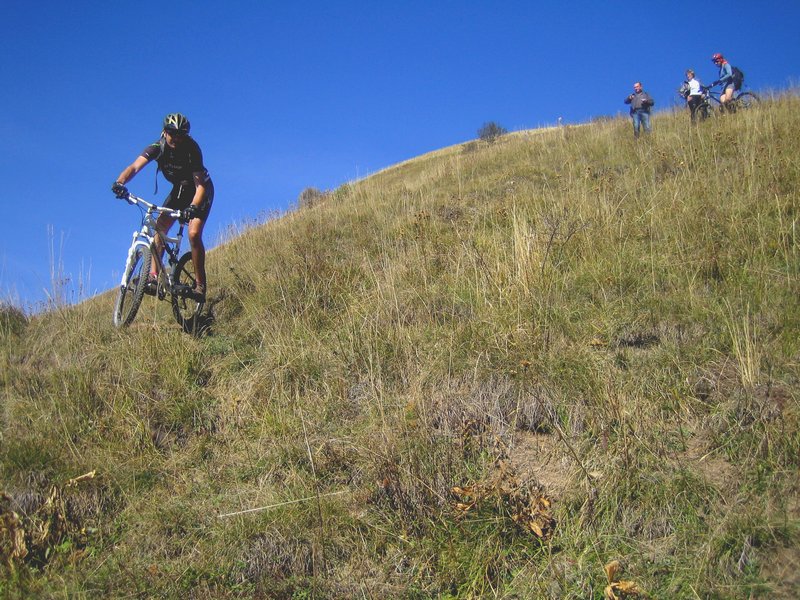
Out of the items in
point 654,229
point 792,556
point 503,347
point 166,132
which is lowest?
point 792,556

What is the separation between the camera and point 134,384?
4.21 m

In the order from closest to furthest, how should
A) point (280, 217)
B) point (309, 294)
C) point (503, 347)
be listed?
1. point (503, 347)
2. point (309, 294)
3. point (280, 217)

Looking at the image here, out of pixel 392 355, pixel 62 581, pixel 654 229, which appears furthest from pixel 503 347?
pixel 62 581

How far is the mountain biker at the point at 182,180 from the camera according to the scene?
561 centimetres

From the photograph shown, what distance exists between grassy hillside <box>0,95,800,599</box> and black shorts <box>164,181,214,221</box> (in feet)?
4.45

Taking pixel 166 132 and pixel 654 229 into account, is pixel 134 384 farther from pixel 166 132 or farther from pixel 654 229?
pixel 654 229

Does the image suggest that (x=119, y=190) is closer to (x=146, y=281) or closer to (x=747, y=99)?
(x=146, y=281)

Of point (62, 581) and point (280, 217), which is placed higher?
point (280, 217)

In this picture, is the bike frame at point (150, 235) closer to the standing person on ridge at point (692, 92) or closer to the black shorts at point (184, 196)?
the black shorts at point (184, 196)

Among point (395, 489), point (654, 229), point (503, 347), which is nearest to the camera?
point (395, 489)

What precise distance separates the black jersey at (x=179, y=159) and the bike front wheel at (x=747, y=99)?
10.5m

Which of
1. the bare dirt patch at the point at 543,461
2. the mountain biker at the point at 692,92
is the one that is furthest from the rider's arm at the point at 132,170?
the mountain biker at the point at 692,92

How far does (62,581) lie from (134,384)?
1884 mm

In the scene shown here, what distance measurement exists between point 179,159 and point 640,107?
947 cm
